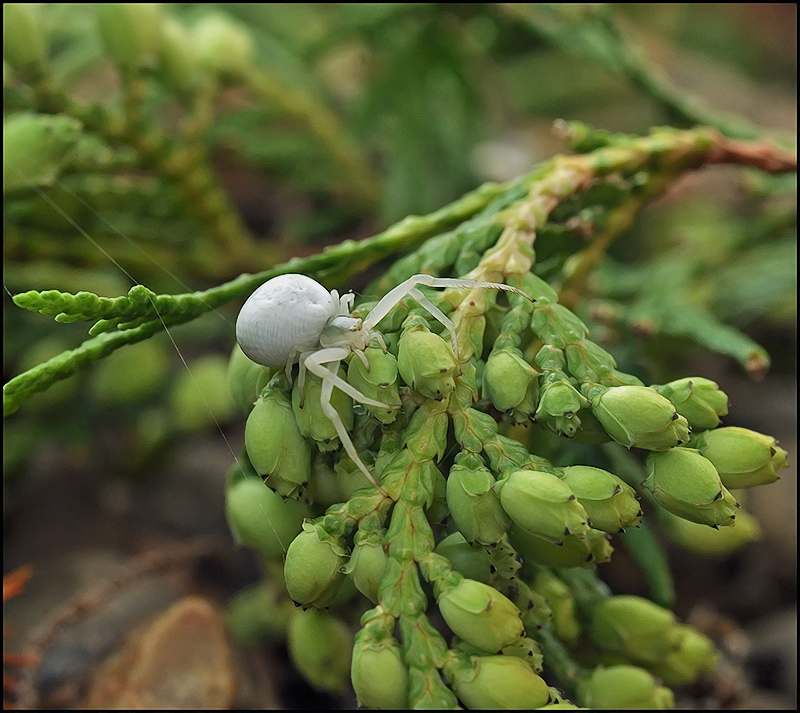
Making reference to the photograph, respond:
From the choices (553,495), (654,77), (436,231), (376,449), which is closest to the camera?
(553,495)

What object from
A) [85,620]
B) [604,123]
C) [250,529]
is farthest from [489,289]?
[604,123]

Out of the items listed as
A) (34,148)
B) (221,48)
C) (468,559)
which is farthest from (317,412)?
(221,48)

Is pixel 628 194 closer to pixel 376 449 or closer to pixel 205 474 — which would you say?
pixel 376 449

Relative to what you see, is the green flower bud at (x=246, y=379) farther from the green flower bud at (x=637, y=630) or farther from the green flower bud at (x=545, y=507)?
the green flower bud at (x=637, y=630)

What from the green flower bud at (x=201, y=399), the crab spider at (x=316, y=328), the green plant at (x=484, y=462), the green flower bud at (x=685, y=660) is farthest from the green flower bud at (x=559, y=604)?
the green flower bud at (x=201, y=399)

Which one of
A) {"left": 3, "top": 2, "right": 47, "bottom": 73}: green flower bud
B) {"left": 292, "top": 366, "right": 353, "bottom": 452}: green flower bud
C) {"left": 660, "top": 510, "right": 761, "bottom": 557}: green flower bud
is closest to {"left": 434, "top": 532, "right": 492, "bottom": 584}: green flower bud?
{"left": 292, "top": 366, "right": 353, "bottom": 452}: green flower bud

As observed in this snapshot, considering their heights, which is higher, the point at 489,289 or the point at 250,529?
the point at 489,289

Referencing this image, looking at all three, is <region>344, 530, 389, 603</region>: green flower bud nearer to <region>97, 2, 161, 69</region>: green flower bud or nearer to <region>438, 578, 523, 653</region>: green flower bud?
<region>438, 578, 523, 653</region>: green flower bud
